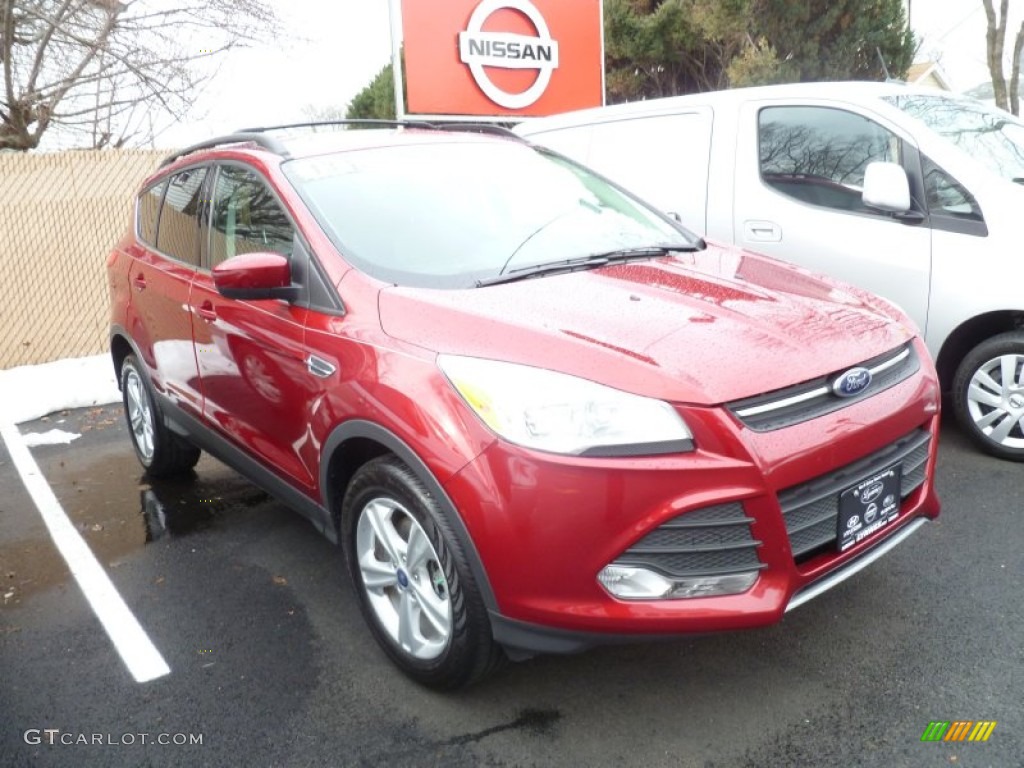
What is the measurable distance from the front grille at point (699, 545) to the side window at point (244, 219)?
1.71 m

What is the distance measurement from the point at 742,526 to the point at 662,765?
0.71m

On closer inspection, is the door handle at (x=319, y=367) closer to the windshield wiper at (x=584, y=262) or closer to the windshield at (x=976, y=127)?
the windshield wiper at (x=584, y=262)

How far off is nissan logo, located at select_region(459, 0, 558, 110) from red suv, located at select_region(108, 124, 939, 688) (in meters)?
8.13

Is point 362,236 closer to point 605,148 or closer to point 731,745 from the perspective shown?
point 731,745

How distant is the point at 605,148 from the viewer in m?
6.09

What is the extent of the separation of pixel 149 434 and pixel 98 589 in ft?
4.35

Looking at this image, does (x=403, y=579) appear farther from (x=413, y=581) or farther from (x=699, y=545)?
(x=699, y=545)

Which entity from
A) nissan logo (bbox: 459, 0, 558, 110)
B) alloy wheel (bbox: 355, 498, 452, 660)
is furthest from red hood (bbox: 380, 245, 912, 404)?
nissan logo (bbox: 459, 0, 558, 110)

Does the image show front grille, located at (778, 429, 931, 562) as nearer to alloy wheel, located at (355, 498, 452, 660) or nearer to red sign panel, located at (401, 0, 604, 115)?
alloy wheel, located at (355, 498, 452, 660)

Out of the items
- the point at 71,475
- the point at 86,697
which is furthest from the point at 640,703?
the point at 71,475

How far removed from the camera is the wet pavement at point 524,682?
8.38 ft

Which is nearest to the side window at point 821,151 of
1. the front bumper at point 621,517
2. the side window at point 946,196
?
the side window at point 946,196

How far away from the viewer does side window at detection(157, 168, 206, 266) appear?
4082mm

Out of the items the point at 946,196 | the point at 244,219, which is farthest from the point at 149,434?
the point at 946,196
